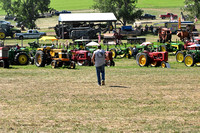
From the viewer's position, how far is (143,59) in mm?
25062

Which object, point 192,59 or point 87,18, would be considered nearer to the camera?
point 192,59

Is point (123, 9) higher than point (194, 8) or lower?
higher

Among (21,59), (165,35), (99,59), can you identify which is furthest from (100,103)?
(165,35)

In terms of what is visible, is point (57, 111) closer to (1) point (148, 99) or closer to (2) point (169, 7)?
(1) point (148, 99)

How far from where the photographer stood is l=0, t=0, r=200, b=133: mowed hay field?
9.55 m

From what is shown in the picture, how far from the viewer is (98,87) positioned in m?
15.3

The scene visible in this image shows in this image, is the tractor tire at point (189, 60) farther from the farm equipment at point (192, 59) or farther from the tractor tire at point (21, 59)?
the tractor tire at point (21, 59)

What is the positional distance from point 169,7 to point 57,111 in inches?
4220

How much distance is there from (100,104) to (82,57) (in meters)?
14.8

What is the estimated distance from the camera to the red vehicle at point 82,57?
26341mm

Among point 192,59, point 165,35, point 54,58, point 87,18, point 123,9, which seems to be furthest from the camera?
point 123,9

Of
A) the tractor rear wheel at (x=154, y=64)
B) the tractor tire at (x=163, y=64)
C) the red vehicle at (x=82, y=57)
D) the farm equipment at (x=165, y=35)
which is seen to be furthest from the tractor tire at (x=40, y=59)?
the farm equipment at (x=165, y=35)

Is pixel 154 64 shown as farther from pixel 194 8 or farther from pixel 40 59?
pixel 194 8

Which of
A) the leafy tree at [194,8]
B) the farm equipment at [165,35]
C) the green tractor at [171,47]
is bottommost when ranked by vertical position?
the green tractor at [171,47]
